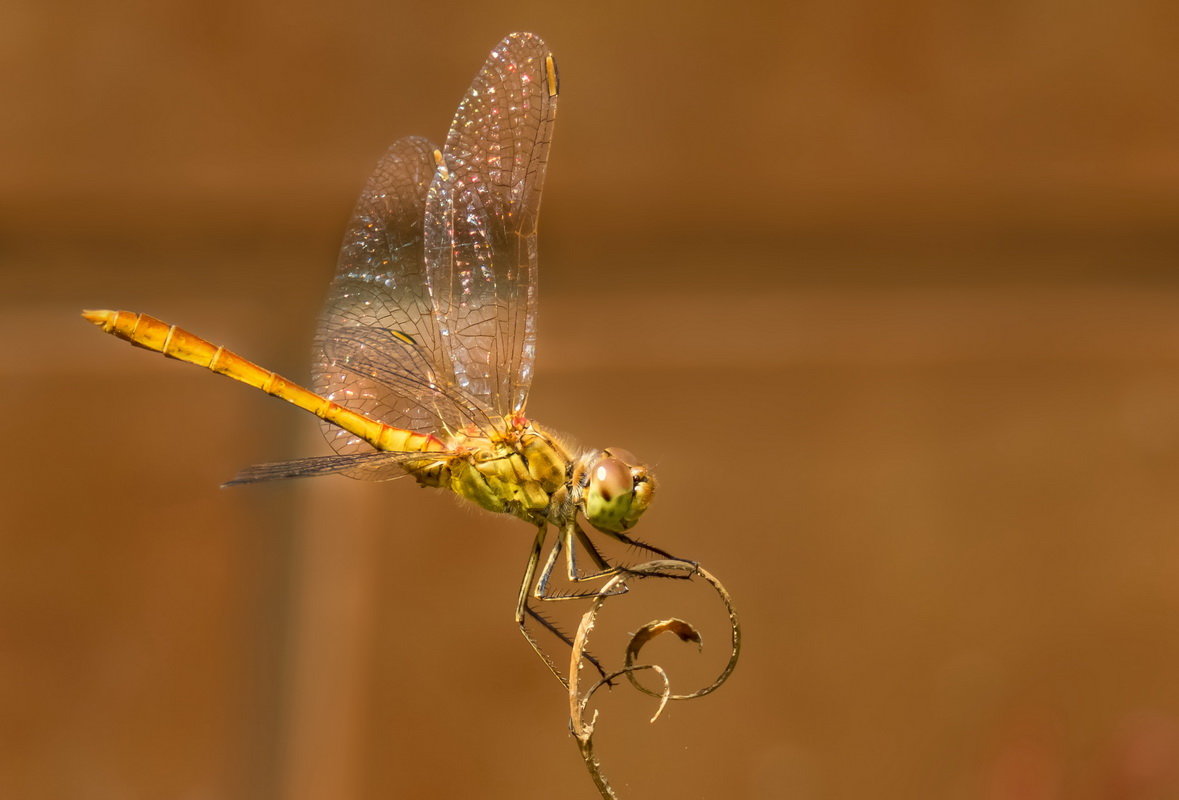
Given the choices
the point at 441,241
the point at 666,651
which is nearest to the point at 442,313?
the point at 441,241

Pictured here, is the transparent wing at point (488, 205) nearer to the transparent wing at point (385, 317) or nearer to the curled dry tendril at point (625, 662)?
the transparent wing at point (385, 317)

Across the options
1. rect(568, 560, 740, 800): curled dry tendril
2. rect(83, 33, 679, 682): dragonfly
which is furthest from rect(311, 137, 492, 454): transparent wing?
rect(568, 560, 740, 800): curled dry tendril

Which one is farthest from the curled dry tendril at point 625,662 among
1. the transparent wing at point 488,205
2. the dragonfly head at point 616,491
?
the transparent wing at point 488,205

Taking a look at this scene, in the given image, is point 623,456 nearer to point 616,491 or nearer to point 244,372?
point 616,491

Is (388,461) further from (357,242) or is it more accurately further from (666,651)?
(666,651)

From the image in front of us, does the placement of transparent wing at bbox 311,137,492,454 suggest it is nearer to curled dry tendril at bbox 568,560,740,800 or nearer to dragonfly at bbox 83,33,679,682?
dragonfly at bbox 83,33,679,682
